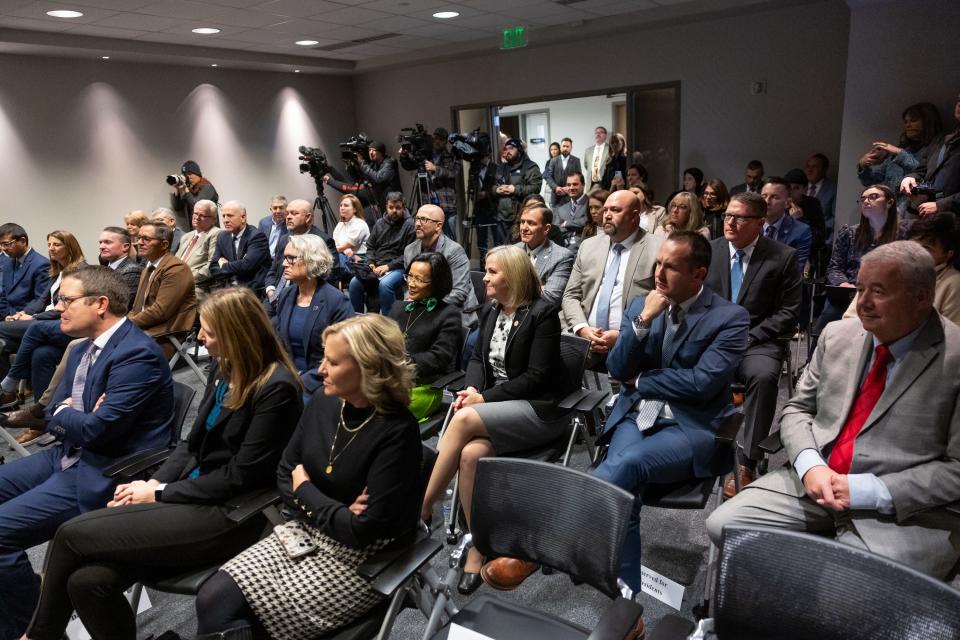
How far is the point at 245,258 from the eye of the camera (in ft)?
17.7

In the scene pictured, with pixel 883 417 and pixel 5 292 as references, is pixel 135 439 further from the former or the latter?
pixel 5 292

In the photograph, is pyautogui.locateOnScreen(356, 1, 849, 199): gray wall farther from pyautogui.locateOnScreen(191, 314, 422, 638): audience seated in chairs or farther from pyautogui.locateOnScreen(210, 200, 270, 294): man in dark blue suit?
pyautogui.locateOnScreen(191, 314, 422, 638): audience seated in chairs

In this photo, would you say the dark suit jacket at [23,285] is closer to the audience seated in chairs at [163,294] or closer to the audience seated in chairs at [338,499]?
the audience seated in chairs at [163,294]

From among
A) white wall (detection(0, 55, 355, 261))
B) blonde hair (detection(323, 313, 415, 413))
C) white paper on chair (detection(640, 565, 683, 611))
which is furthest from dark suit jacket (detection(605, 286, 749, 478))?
white wall (detection(0, 55, 355, 261))

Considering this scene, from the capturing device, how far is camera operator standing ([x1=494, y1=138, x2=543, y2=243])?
747 centimetres

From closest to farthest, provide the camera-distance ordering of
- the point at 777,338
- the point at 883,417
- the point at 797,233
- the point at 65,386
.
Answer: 1. the point at 883,417
2. the point at 65,386
3. the point at 777,338
4. the point at 797,233

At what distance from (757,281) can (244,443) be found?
100 inches

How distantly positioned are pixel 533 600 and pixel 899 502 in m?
1.24

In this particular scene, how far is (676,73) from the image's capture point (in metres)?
A: 7.64

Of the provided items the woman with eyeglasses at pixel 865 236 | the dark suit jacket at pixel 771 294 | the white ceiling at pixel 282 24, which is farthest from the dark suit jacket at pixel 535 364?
the white ceiling at pixel 282 24

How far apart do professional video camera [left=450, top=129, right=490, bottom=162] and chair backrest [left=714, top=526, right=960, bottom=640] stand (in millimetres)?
6229

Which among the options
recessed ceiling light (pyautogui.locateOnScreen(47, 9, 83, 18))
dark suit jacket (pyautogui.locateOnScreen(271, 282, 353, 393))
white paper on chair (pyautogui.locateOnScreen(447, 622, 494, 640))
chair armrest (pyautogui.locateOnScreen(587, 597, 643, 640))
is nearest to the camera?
chair armrest (pyautogui.locateOnScreen(587, 597, 643, 640))

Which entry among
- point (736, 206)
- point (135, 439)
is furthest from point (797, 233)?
point (135, 439)

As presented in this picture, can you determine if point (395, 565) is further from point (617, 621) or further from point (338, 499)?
point (617, 621)
